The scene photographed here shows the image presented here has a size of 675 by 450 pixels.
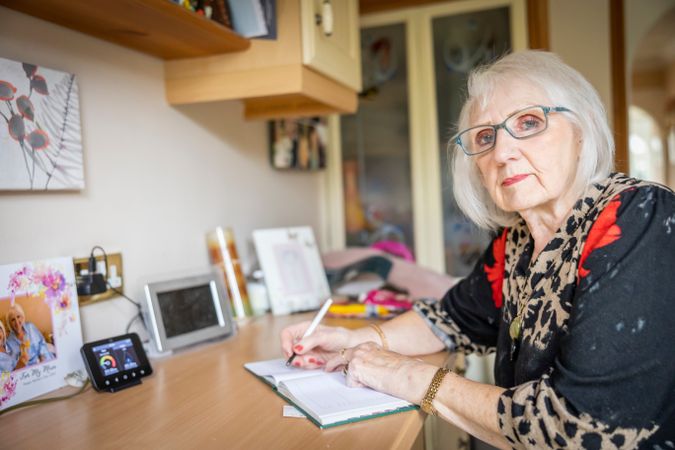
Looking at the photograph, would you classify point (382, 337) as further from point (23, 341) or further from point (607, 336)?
point (23, 341)

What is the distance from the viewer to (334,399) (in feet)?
2.98

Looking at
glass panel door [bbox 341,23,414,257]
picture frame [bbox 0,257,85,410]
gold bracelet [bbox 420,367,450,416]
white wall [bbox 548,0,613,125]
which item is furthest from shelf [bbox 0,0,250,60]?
white wall [bbox 548,0,613,125]

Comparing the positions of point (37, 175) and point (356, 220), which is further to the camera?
point (356, 220)

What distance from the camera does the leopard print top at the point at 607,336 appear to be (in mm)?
722

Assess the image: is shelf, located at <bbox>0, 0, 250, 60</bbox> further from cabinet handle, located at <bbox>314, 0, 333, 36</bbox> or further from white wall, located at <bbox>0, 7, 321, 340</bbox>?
cabinet handle, located at <bbox>314, 0, 333, 36</bbox>

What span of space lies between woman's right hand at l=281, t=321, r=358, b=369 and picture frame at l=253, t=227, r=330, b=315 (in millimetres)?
470

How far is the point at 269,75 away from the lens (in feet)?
4.39

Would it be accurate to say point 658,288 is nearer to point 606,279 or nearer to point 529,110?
point 606,279

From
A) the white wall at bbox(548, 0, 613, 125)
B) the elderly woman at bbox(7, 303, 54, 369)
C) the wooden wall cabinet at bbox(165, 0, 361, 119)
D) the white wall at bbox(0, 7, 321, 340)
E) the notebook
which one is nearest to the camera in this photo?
the notebook

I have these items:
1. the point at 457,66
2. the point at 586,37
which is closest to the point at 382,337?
the point at 457,66

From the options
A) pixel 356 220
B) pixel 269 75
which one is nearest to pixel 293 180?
pixel 356 220

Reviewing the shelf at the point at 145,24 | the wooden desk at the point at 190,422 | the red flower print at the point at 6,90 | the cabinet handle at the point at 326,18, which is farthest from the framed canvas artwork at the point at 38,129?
the cabinet handle at the point at 326,18

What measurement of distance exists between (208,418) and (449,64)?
6.97ft

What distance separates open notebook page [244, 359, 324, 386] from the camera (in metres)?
1.02
